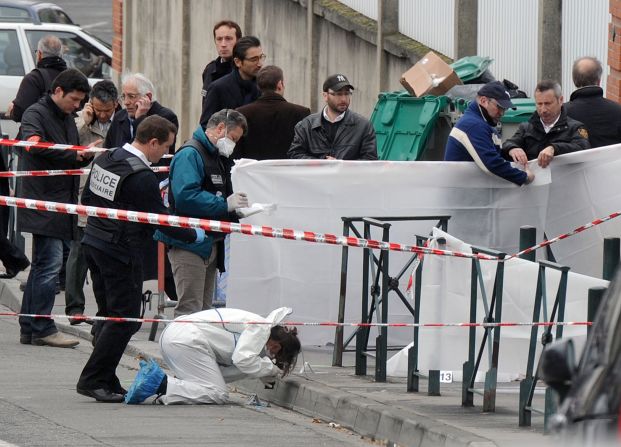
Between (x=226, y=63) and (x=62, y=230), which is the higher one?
(x=226, y=63)

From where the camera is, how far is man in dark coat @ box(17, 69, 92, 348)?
11359 mm

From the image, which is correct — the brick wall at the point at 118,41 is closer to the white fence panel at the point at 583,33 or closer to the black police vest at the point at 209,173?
the white fence panel at the point at 583,33

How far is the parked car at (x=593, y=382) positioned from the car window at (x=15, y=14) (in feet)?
77.1

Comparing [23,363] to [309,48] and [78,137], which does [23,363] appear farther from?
[309,48]

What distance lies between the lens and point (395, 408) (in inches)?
344

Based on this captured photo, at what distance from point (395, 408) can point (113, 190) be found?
2.07 m

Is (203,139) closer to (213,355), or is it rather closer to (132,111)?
(213,355)

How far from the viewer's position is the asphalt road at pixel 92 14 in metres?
41.3

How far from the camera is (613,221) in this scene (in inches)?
425

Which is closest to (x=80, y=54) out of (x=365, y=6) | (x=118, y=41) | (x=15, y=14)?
(x=118, y=41)

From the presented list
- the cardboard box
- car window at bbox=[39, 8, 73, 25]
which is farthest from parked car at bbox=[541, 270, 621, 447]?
car window at bbox=[39, 8, 73, 25]

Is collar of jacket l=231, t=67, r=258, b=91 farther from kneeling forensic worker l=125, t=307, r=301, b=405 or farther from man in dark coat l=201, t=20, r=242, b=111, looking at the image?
kneeling forensic worker l=125, t=307, r=301, b=405

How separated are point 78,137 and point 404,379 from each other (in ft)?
11.1

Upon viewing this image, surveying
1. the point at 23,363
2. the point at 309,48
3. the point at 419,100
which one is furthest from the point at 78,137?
the point at 309,48
